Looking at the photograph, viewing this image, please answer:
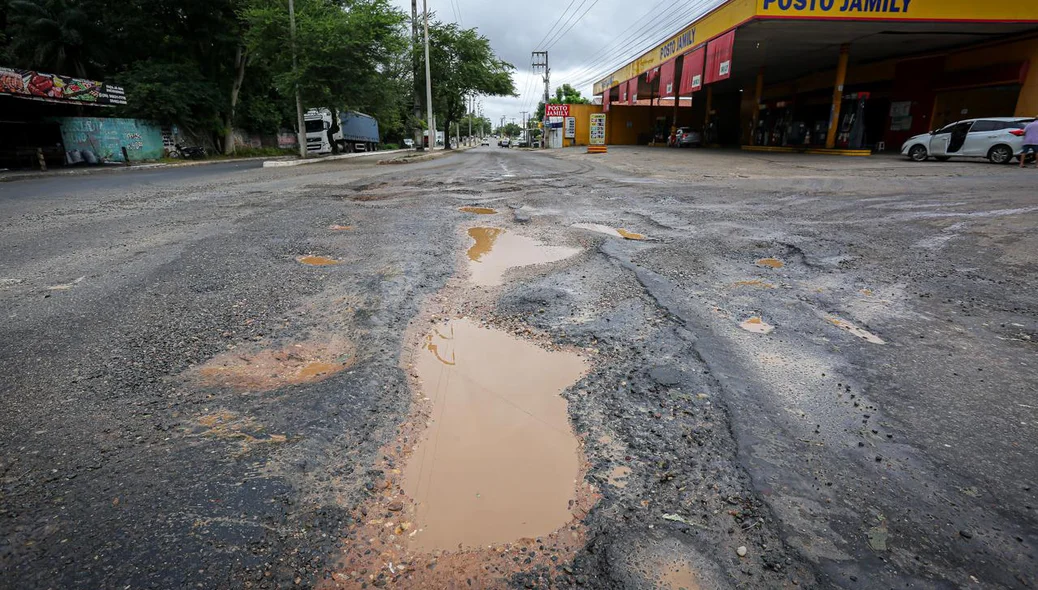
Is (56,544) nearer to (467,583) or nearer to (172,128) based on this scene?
(467,583)

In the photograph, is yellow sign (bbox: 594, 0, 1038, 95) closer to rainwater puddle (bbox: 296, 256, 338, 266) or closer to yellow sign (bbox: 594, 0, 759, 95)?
yellow sign (bbox: 594, 0, 759, 95)

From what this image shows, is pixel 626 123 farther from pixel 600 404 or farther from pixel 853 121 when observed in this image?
pixel 600 404

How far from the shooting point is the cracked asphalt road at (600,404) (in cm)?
142

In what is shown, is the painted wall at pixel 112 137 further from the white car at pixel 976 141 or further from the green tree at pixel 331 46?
the white car at pixel 976 141

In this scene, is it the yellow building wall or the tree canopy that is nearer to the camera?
the tree canopy

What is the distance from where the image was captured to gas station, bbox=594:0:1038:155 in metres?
15.8

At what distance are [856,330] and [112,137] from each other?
2920 centimetres

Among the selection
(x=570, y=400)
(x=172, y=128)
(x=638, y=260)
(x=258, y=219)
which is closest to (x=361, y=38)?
(x=172, y=128)

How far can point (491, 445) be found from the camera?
6.78 feet

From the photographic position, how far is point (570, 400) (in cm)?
231

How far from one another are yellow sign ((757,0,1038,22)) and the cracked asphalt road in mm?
13469

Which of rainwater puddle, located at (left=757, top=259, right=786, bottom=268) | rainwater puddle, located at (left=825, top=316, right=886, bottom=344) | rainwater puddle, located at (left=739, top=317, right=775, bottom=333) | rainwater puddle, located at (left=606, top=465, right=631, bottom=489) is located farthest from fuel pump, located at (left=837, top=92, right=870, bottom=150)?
rainwater puddle, located at (left=606, top=465, right=631, bottom=489)

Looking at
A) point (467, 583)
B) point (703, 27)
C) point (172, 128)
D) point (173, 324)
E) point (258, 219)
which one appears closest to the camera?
point (467, 583)

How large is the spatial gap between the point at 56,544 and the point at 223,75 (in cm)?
3548
